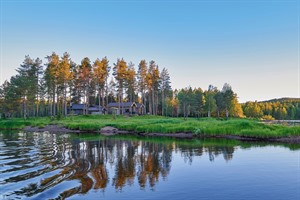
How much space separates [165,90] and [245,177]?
258ft

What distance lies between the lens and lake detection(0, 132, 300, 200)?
1127 centimetres

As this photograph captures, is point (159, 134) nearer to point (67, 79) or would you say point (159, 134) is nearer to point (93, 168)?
point (93, 168)

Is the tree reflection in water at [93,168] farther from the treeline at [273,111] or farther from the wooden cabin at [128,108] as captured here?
the treeline at [273,111]

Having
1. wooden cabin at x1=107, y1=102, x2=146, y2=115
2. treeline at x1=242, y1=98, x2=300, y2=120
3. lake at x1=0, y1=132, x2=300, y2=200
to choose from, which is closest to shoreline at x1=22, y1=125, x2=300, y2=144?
lake at x1=0, y1=132, x2=300, y2=200

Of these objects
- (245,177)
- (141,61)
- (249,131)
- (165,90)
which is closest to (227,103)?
(165,90)

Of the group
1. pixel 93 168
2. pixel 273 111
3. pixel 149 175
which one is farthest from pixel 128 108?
pixel 273 111

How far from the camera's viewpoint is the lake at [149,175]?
11.3 meters

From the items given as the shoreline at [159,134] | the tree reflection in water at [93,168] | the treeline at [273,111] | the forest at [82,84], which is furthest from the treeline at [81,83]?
the tree reflection in water at [93,168]

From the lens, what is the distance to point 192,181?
13641 millimetres

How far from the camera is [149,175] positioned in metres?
14.5

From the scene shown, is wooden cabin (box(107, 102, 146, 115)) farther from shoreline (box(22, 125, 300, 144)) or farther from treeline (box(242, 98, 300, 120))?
treeline (box(242, 98, 300, 120))

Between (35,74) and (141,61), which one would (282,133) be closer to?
(141,61)

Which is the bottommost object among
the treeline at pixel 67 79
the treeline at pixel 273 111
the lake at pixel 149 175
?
the lake at pixel 149 175

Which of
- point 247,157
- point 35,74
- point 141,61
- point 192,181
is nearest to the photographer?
point 192,181
